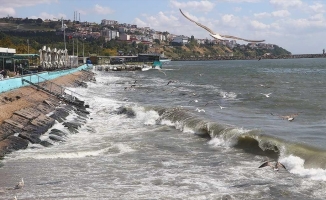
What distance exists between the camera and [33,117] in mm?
23281

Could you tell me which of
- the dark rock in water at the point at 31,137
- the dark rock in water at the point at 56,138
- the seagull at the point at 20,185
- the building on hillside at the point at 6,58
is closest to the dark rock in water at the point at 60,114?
the dark rock in water at the point at 56,138

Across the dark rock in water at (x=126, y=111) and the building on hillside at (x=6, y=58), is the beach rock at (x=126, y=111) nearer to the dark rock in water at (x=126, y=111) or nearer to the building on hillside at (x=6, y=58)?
→ the dark rock in water at (x=126, y=111)

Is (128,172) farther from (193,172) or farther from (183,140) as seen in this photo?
(183,140)

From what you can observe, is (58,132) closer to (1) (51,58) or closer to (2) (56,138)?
(2) (56,138)

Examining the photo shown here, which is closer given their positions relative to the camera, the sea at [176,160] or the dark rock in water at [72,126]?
the sea at [176,160]

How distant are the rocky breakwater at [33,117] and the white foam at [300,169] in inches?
370

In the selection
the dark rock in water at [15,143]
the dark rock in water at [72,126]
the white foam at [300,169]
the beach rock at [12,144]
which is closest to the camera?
the white foam at [300,169]

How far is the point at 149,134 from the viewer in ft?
74.9

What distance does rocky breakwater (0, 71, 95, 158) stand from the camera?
1876cm

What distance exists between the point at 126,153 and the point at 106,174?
3.31 metres

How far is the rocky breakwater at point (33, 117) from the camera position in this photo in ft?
61.5

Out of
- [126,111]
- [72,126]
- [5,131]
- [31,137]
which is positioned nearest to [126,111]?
[126,111]

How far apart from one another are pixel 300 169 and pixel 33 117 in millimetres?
13668

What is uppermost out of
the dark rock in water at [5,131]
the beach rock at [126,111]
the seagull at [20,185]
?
the dark rock in water at [5,131]
